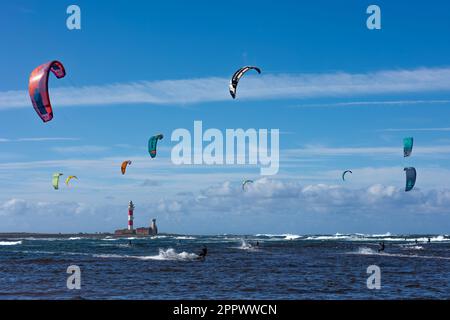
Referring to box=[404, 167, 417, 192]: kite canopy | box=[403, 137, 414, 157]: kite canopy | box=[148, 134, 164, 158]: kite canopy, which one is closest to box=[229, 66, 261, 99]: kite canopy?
box=[148, 134, 164, 158]: kite canopy

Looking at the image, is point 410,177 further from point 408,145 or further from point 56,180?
point 56,180

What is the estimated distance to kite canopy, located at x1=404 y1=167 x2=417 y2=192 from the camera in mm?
59125

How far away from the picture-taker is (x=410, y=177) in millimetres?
59750

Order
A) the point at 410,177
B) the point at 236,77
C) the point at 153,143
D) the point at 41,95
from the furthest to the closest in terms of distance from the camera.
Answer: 1. the point at 410,177
2. the point at 153,143
3. the point at 236,77
4. the point at 41,95

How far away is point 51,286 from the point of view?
92.8ft

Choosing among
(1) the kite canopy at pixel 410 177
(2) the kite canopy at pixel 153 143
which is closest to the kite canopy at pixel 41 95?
(2) the kite canopy at pixel 153 143

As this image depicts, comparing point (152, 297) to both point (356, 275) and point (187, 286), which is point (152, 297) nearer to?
point (187, 286)

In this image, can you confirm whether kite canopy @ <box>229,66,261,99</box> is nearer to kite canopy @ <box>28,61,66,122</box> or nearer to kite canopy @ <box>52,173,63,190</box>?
kite canopy @ <box>28,61,66,122</box>

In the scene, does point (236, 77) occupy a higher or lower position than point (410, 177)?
higher

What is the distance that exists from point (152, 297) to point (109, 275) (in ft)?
32.5

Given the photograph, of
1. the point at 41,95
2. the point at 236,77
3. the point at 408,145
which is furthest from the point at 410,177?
the point at 41,95

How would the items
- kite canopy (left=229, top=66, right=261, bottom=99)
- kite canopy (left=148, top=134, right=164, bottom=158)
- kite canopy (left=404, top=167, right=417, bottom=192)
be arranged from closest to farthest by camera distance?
kite canopy (left=229, top=66, right=261, bottom=99) → kite canopy (left=148, top=134, right=164, bottom=158) → kite canopy (left=404, top=167, right=417, bottom=192)

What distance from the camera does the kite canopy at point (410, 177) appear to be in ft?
194
